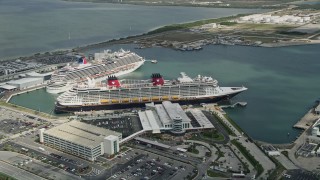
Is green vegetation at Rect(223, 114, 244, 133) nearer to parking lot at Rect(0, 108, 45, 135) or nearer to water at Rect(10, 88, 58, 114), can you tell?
parking lot at Rect(0, 108, 45, 135)

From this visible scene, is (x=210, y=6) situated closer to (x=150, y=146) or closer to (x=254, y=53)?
(x=254, y=53)

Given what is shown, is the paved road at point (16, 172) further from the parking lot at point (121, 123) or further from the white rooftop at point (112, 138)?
the parking lot at point (121, 123)

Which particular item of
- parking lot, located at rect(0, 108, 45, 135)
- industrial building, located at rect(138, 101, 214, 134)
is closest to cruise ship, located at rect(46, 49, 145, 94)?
parking lot, located at rect(0, 108, 45, 135)

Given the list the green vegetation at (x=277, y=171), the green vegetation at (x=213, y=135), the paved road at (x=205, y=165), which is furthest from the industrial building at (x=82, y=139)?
the green vegetation at (x=277, y=171)

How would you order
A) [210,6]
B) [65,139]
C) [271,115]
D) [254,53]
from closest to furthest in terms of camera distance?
[65,139] → [271,115] → [254,53] → [210,6]

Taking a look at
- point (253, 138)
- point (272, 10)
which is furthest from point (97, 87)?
point (272, 10)

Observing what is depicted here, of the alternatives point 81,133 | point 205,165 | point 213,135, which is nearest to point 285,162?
point 205,165

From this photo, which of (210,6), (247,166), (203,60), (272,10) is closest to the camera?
(247,166)

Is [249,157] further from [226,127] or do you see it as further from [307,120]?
[307,120]
